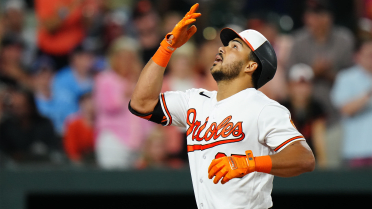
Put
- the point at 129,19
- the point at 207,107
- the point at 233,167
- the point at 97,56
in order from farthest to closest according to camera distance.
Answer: the point at 129,19
the point at 97,56
the point at 207,107
the point at 233,167

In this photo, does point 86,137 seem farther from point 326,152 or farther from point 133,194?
point 326,152

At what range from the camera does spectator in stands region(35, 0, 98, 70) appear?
623 centimetres

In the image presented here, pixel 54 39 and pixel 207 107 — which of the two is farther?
pixel 54 39

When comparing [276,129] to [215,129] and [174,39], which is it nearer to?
[215,129]

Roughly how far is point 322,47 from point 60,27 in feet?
10.8

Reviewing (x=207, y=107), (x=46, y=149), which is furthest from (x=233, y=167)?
(x=46, y=149)

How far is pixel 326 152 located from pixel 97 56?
3.00m

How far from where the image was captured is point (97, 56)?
20.1ft

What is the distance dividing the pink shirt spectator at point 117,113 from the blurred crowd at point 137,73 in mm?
11

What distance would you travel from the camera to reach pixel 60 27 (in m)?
6.29

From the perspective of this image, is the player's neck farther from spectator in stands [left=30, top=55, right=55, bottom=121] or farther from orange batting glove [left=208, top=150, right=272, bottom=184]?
spectator in stands [left=30, top=55, right=55, bottom=121]

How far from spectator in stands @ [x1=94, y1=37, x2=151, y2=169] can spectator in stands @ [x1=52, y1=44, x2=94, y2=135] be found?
1.44 ft

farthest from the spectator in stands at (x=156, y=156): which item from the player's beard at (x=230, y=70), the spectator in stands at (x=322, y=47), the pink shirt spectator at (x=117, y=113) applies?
the player's beard at (x=230, y=70)

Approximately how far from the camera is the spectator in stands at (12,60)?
19.1 ft
